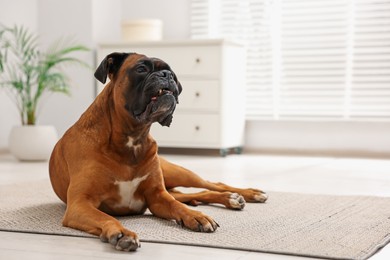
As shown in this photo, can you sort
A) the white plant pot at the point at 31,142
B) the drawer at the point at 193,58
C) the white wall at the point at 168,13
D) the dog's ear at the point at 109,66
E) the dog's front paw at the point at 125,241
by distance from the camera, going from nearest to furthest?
the dog's front paw at the point at 125,241 → the dog's ear at the point at 109,66 → the white plant pot at the point at 31,142 → the drawer at the point at 193,58 → the white wall at the point at 168,13

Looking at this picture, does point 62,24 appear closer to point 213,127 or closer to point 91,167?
point 213,127

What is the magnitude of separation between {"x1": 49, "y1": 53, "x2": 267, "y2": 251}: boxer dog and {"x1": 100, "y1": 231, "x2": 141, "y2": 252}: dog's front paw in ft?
0.25

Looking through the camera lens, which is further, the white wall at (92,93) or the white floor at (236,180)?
the white wall at (92,93)

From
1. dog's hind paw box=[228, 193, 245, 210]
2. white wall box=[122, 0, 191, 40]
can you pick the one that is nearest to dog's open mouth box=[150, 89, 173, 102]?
dog's hind paw box=[228, 193, 245, 210]

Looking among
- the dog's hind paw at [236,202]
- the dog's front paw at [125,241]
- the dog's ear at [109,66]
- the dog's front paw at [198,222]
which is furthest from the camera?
the dog's hind paw at [236,202]

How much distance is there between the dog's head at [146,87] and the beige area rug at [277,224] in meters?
0.40

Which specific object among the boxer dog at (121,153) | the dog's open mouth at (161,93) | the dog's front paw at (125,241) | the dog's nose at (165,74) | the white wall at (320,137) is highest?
the dog's nose at (165,74)

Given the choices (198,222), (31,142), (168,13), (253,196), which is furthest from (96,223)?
(168,13)

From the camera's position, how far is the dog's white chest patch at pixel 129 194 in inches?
95.7

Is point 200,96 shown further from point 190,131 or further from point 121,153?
point 121,153

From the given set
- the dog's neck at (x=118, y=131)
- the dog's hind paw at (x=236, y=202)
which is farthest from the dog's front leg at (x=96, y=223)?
the dog's hind paw at (x=236, y=202)

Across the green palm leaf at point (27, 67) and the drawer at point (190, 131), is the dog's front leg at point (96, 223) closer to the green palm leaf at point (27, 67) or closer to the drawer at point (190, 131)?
the green palm leaf at point (27, 67)

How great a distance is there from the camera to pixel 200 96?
5574 mm

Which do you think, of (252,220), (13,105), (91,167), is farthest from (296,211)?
(13,105)
